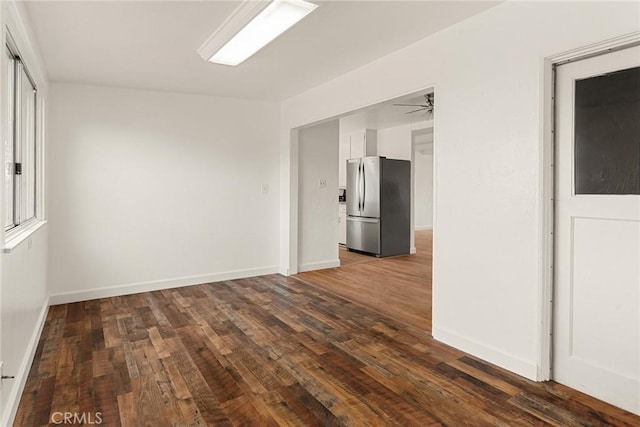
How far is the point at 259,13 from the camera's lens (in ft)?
8.30

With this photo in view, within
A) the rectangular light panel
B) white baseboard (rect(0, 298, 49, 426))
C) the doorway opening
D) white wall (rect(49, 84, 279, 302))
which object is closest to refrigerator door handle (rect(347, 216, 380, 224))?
the doorway opening

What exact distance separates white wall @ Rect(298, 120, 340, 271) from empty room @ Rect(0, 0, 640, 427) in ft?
2.60

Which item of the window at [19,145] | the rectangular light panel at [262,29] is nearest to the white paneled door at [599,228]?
the rectangular light panel at [262,29]

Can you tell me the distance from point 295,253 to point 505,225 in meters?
3.37

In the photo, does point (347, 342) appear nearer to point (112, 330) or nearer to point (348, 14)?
point (112, 330)

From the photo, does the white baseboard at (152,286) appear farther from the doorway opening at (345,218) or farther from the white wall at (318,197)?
the doorway opening at (345,218)

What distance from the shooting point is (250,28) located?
282 cm

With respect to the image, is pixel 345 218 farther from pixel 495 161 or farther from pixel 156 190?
pixel 495 161

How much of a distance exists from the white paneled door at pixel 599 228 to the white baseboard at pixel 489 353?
0.16 meters

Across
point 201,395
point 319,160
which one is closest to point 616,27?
point 201,395

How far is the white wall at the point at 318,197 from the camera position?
563cm

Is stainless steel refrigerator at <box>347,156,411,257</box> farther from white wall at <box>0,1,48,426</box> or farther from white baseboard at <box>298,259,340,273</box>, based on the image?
white wall at <box>0,1,48,426</box>

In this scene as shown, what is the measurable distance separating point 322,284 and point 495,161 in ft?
9.57

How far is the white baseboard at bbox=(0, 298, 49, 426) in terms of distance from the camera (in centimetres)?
196
